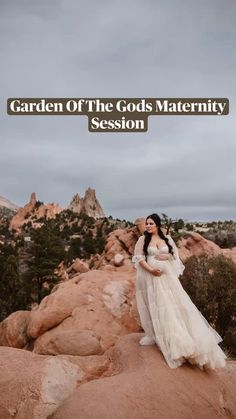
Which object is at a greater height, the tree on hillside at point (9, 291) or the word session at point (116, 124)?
the word session at point (116, 124)

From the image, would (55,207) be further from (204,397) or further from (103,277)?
(204,397)

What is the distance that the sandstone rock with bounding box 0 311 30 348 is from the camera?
18.3m

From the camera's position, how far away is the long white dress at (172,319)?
8.21m

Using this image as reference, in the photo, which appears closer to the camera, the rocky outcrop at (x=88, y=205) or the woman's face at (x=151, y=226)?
the woman's face at (x=151, y=226)

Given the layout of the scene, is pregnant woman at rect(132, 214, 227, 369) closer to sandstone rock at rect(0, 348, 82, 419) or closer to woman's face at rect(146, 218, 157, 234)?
woman's face at rect(146, 218, 157, 234)

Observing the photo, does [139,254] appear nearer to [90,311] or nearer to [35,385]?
[35,385]

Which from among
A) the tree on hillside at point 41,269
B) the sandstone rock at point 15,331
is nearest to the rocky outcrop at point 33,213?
the tree on hillside at point 41,269

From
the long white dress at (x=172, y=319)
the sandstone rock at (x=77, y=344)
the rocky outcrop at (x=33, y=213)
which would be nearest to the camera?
the long white dress at (x=172, y=319)

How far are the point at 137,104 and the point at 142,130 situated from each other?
142 centimetres

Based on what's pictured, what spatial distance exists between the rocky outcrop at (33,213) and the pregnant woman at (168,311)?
129923 mm

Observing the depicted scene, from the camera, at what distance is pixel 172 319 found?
8.42m

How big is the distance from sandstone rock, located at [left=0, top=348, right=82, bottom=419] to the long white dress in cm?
178

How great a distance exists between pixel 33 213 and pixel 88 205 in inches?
763

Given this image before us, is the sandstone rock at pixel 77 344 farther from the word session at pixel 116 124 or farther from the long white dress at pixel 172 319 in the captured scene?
the word session at pixel 116 124
